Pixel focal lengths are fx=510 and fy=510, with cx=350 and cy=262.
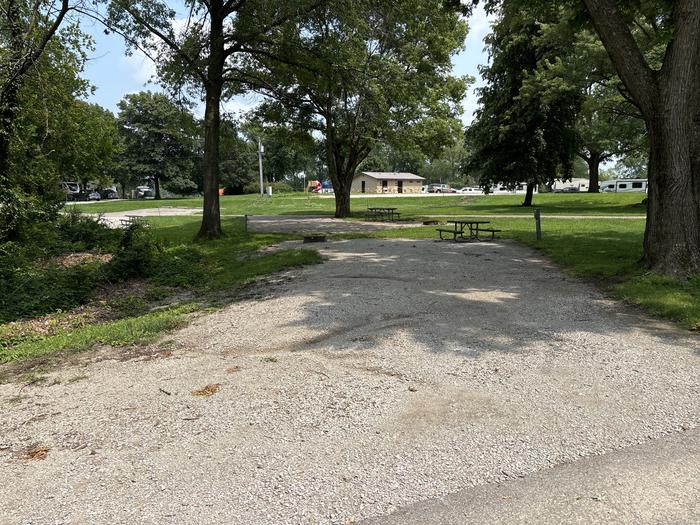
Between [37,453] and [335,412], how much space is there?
2.10 m

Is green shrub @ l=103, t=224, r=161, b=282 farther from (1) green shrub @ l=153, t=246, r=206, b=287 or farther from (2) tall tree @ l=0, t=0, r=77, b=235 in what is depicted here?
(2) tall tree @ l=0, t=0, r=77, b=235

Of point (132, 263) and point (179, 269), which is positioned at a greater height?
point (132, 263)

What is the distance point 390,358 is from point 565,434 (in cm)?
192

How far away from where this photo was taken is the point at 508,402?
4.05 metres

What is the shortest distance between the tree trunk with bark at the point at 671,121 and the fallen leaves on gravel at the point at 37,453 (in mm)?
8496

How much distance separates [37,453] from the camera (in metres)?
3.52

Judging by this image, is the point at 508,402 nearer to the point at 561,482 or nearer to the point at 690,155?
the point at 561,482

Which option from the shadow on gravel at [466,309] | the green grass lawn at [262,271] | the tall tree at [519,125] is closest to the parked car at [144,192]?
the tall tree at [519,125]

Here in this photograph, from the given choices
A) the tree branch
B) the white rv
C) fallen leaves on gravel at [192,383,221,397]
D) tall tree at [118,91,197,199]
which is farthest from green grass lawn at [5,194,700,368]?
the white rv

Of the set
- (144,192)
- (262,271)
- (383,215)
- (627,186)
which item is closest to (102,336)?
(262,271)

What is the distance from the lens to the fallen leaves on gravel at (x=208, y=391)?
14.4 ft

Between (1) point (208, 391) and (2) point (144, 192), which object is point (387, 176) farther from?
(1) point (208, 391)

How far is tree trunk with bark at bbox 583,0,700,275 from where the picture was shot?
7926mm

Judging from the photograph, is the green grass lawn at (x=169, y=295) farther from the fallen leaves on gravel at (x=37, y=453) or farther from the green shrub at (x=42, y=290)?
the fallen leaves on gravel at (x=37, y=453)
